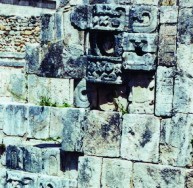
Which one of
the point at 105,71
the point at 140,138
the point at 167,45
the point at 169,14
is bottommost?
the point at 140,138

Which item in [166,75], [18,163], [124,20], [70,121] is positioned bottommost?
[18,163]

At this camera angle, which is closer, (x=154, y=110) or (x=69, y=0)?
(x=154, y=110)

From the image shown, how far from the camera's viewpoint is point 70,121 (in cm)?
606

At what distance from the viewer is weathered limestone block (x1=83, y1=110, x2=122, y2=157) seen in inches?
229

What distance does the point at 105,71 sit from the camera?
19.0ft

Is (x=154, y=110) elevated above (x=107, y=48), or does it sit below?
below

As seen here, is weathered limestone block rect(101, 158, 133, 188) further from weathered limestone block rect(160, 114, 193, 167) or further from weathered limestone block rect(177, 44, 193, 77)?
weathered limestone block rect(177, 44, 193, 77)

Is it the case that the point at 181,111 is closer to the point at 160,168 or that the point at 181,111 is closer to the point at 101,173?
the point at 160,168

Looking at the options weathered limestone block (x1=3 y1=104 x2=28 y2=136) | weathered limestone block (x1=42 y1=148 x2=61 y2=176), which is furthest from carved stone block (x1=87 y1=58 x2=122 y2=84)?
weathered limestone block (x1=3 y1=104 x2=28 y2=136)

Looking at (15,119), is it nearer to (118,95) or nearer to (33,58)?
(33,58)

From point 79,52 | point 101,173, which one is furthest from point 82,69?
point 101,173

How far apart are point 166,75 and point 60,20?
→ 1.32m

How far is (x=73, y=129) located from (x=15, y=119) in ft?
5.45

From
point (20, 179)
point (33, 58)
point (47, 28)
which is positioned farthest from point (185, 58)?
point (20, 179)
